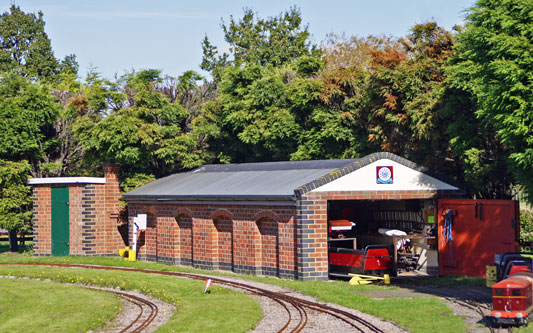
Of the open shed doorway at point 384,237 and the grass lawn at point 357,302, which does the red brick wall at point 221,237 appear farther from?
the open shed doorway at point 384,237

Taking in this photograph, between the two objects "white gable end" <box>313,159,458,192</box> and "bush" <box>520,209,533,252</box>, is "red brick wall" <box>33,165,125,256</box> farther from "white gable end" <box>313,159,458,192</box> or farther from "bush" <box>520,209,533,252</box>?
"bush" <box>520,209,533,252</box>

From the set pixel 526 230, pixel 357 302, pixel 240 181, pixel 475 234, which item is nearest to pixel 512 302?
pixel 357 302

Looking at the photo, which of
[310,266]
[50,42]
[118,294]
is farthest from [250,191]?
[50,42]

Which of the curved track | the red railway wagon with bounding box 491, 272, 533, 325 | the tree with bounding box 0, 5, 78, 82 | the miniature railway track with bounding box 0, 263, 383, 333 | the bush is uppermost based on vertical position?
the tree with bounding box 0, 5, 78, 82

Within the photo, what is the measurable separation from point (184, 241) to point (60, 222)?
8549 millimetres

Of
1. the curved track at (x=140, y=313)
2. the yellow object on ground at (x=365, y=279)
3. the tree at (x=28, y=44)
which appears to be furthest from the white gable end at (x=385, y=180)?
the tree at (x=28, y=44)

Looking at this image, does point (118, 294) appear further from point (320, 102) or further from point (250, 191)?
point (320, 102)

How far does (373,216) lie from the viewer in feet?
107

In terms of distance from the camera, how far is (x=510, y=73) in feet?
67.9

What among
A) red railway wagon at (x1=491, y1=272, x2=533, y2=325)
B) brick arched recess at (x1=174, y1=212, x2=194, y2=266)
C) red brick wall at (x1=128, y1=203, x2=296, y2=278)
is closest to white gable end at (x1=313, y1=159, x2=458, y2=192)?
red brick wall at (x1=128, y1=203, x2=296, y2=278)

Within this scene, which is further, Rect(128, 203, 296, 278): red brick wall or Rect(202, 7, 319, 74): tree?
Rect(202, 7, 319, 74): tree

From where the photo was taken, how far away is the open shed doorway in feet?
82.8

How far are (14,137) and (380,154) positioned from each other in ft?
73.0

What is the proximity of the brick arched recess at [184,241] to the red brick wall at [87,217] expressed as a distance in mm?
6407
